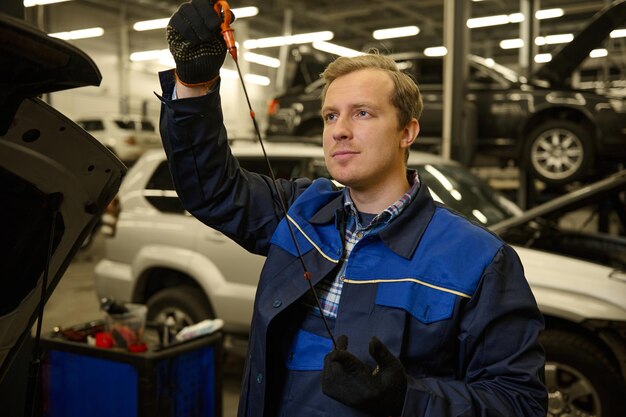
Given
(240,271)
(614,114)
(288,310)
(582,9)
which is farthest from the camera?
(582,9)

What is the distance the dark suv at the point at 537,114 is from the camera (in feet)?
24.6

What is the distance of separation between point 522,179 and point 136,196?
541 centimetres

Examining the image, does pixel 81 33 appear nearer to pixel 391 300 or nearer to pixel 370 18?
pixel 370 18

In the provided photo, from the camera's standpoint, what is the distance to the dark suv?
7508 millimetres

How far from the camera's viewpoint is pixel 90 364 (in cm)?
292

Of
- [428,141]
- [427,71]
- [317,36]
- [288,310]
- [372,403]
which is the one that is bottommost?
[372,403]

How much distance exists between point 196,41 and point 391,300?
831mm

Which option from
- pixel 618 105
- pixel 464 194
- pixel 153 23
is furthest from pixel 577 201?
pixel 153 23

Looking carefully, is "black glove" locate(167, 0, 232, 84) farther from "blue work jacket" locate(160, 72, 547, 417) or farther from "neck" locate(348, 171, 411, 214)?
"neck" locate(348, 171, 411, 214)

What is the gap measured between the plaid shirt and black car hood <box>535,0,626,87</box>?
6.77 m

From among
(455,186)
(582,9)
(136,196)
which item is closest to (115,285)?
(136,196)

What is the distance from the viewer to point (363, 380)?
1.33m

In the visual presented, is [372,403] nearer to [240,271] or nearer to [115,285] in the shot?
[240,271]

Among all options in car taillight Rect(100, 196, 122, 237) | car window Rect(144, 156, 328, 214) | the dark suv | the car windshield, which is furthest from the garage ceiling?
the car windshield
